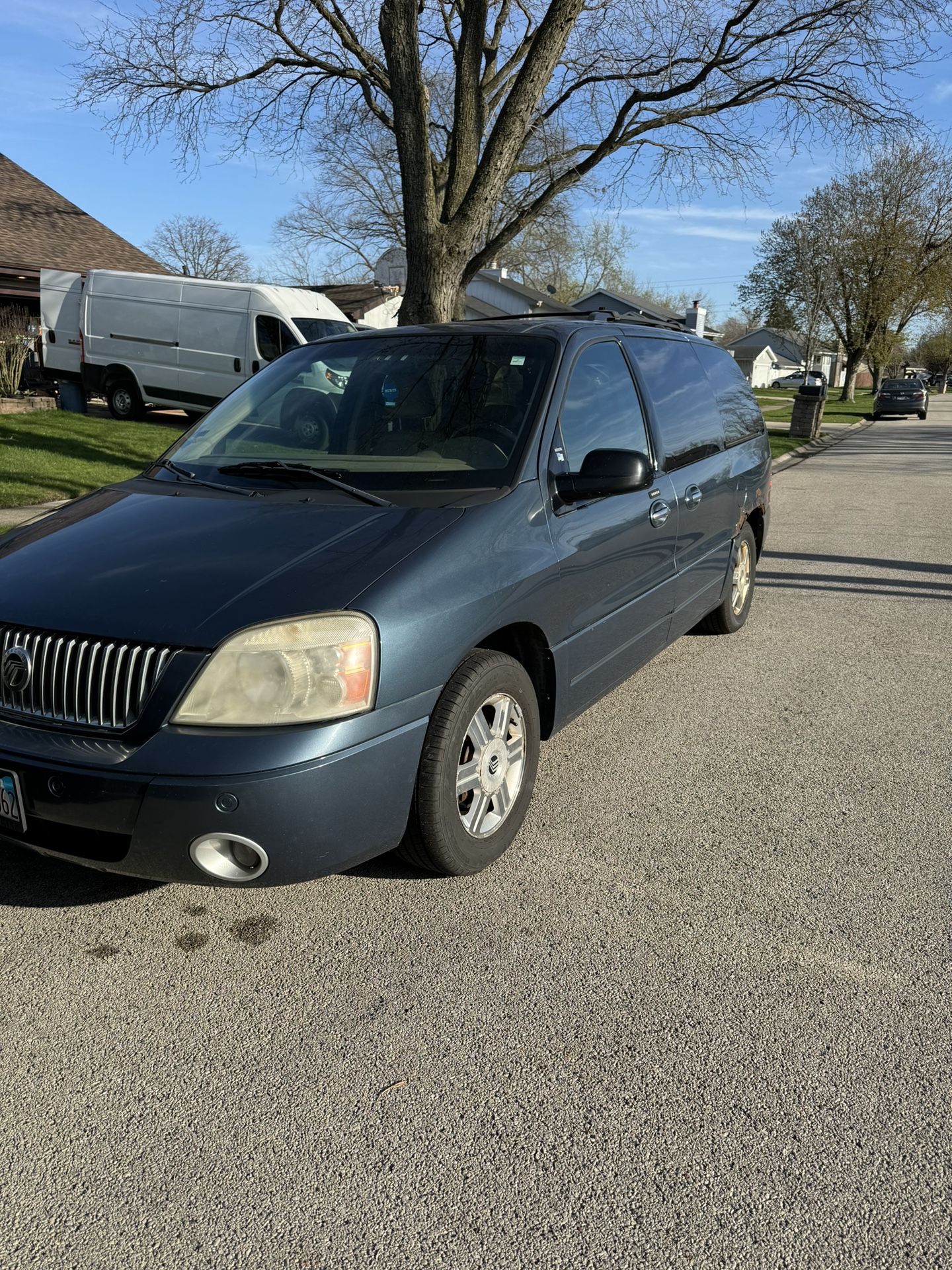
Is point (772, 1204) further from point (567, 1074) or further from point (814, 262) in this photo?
point (814, 262)

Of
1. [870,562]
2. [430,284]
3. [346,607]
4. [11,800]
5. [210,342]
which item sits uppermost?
[430,284]

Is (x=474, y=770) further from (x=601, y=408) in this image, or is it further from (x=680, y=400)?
(x=680, y=400)

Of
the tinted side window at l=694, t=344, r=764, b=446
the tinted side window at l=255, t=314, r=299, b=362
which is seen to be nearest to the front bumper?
the tinted side window at l=694, t=344, r=764, b=446

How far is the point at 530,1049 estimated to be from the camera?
8.48 ft

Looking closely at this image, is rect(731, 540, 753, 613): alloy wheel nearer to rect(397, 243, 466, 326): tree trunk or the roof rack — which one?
the roof rack

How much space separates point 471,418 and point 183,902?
1979 mm

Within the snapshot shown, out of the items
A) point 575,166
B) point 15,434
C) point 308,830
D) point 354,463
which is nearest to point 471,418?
point 354,463

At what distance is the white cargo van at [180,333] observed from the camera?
17.7 meters

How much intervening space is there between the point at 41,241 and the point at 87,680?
89.1 feet

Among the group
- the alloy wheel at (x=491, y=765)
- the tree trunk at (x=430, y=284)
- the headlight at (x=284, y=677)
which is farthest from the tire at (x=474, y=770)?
the tree trunk at (x=430, y=284)

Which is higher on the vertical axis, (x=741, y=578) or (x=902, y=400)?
(x=902, y=400)

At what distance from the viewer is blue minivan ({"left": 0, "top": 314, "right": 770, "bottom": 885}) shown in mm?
2668

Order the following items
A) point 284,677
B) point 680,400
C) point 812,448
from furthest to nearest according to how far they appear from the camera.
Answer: point 812,448, point 680,400, point 284,677

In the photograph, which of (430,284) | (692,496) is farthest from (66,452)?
(692,496)
